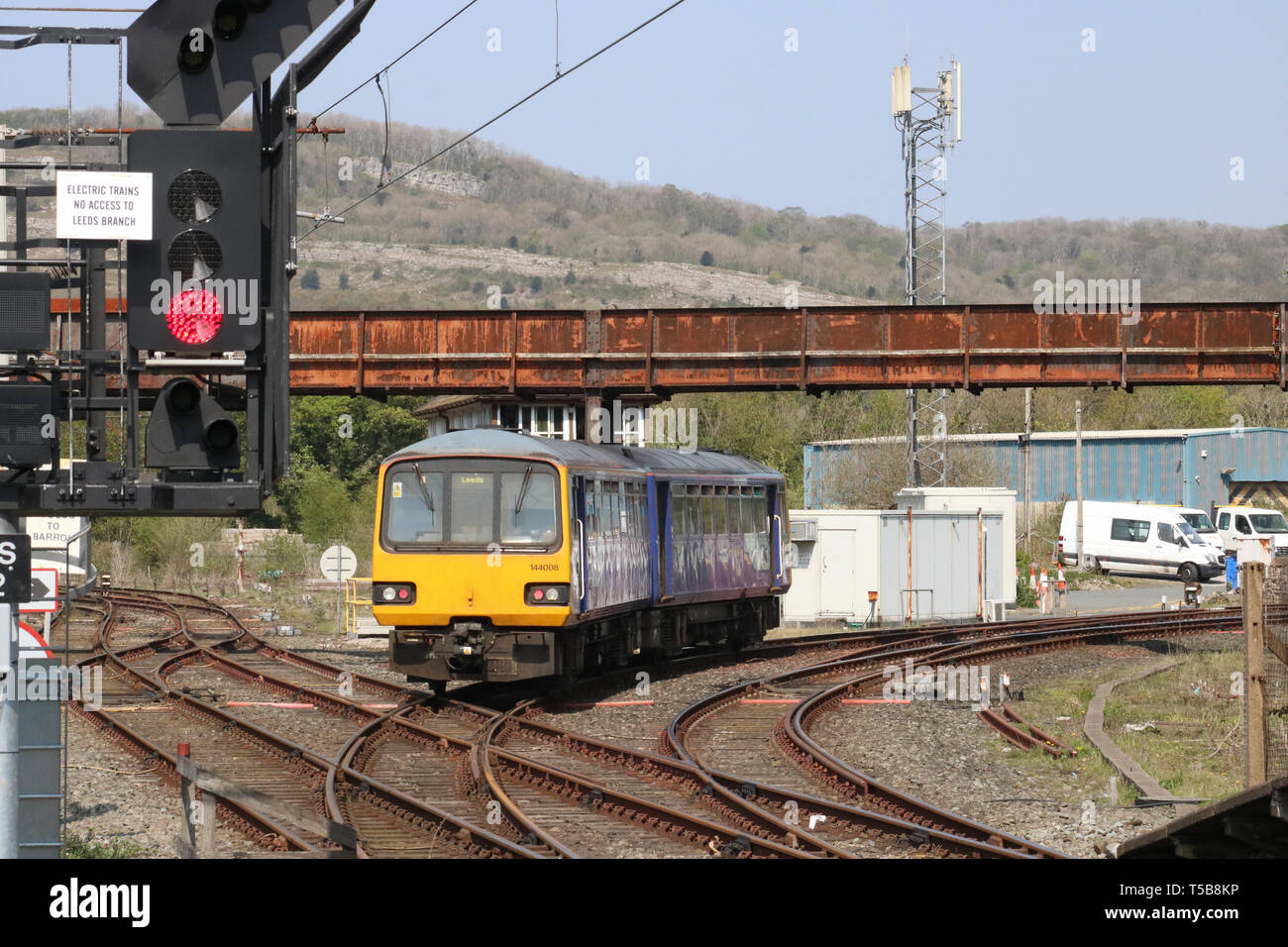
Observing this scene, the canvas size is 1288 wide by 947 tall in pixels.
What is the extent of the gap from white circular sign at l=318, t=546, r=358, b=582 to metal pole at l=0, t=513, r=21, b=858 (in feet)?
66.9

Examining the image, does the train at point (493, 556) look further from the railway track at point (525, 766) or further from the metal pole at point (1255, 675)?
the metal pole at point (1255, 675)

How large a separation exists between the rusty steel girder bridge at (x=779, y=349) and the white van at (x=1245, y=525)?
2046 centimetres

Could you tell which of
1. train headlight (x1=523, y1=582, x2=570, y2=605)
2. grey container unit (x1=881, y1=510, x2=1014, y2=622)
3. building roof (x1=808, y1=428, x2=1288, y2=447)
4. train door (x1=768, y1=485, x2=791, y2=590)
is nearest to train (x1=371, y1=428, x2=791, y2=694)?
train headlight (x1=523, y1=582, x2=570, y2=605)

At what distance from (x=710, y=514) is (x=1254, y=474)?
1533 inches

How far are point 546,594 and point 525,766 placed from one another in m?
3.99

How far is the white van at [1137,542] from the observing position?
42406 mm

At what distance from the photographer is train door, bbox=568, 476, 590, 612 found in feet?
57.9

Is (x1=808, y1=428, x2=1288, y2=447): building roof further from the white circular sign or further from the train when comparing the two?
the train

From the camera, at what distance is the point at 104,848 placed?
34.9 ft

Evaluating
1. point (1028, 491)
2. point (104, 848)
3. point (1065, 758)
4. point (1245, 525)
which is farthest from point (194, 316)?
point (1028, 491)

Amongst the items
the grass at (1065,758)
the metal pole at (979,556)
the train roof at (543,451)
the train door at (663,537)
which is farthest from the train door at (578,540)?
the metal pole at (979,556)

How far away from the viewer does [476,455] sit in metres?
17.9

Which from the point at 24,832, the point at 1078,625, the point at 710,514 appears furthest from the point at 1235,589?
the point at 24,832

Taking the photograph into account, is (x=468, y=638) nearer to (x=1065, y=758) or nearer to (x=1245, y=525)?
(x=1065, y=758)
